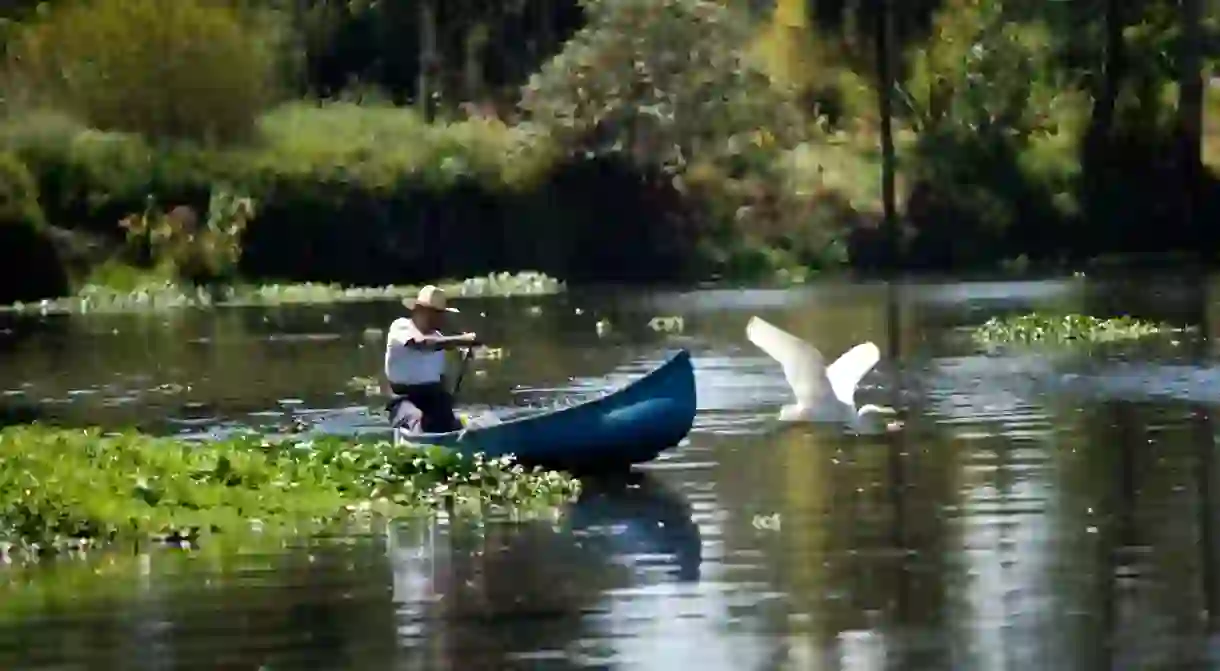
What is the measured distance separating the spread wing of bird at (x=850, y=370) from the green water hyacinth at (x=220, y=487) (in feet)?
18.7

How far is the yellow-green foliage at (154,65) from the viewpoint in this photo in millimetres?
75312

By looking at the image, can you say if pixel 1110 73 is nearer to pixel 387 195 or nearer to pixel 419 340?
pixel 387 195

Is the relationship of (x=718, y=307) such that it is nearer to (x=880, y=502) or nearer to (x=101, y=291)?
(x=101, y=291)

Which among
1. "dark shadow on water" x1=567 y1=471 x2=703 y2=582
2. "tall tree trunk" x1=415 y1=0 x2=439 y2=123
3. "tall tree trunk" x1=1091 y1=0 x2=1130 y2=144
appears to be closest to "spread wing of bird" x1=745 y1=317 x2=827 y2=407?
"dark shadow on water" x1=567 y1=471 x2=703 y2=582

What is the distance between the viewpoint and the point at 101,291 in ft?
224

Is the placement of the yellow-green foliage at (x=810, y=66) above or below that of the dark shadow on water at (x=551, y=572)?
above

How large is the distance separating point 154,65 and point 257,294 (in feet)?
29.3

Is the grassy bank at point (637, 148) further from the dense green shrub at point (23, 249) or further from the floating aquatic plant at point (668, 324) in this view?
the floating aquatic plant at point (668, 324)

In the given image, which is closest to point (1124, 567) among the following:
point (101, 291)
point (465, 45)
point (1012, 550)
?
point (1012, 550)

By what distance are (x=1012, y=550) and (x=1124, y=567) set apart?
1.24 m

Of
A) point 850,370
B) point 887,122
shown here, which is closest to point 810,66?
point 887,122

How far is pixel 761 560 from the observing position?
2059cm

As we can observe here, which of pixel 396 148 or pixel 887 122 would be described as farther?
pixel 887 122

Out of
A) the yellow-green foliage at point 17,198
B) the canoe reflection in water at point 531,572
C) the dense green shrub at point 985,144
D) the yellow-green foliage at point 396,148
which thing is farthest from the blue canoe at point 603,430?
the dense green shrub at point 985,144
